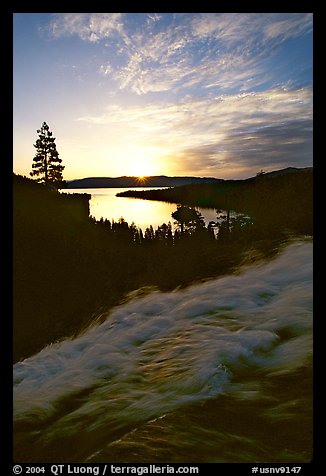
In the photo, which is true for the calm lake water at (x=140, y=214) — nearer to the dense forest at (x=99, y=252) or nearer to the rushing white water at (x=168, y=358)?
the dense forest at (x=99, y=252)

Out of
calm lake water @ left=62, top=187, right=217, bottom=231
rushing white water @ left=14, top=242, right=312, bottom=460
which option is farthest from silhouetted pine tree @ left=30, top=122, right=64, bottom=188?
rushing white water @ left=14, top=242, right=312, bottom=460

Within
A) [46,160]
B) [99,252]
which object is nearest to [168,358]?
[99,252]

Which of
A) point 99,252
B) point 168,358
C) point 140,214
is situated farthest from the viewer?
point 140,214

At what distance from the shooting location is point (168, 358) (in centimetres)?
618

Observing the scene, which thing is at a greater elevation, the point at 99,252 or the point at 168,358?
the point at 99,252

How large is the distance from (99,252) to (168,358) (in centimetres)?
1472

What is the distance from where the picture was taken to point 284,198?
24547 mm

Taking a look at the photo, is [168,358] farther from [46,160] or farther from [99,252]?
[46,160]

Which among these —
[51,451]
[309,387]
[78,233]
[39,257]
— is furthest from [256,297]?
[78,233]

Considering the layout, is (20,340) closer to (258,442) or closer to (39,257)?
(39,257)

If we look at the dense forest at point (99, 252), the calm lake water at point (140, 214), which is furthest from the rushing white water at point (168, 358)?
the calm lake water at point (140, 214)

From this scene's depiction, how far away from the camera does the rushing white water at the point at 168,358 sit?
4715 millimetres

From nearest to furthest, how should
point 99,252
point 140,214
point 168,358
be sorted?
point 168,358 → point 99,252 → point 140,214

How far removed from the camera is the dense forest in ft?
40.7
